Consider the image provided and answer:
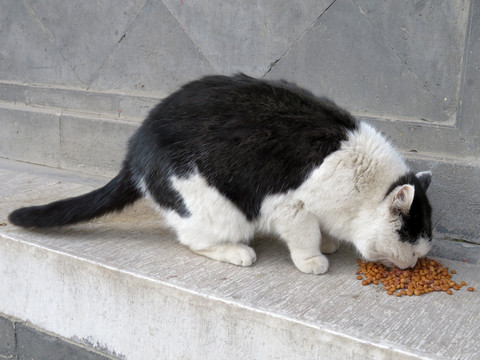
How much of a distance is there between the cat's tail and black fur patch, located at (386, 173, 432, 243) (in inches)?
51.2

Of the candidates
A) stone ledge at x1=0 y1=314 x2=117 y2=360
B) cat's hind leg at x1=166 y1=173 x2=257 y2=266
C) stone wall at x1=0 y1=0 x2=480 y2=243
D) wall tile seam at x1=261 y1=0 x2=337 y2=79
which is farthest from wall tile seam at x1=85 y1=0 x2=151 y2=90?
stone ledge at x1=0 y1=314 x2=117 y2=360

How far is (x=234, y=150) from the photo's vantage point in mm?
2506

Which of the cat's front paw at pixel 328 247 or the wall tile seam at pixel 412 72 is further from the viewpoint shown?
the wall tile seam at pixel 412 72

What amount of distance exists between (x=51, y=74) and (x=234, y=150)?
254 cm

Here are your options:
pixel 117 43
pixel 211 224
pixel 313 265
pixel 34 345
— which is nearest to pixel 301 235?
pixel 313 265

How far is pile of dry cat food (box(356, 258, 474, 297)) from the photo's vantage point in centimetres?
245

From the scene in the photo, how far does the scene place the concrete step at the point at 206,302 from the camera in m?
2.11

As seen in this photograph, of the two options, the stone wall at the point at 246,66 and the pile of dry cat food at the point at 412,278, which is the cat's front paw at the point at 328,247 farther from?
the stone wall at the point at 246,66

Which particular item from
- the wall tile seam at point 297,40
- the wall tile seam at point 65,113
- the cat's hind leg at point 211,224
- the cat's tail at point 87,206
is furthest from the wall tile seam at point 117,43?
the cat's hind leg at point 211,224

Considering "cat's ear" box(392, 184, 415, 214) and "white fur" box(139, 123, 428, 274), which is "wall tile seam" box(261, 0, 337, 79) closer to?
"white fur" box(139, 123, 428, 274)

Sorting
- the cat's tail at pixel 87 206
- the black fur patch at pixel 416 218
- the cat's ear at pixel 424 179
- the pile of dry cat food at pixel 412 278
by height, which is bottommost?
the pile of dry cat food at pixel 412 278

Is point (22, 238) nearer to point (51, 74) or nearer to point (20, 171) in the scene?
point (20, 171)

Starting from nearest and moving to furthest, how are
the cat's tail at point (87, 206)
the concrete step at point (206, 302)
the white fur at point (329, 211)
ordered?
the concrete step at point (206, 302) < the white fur at point (329, 211) < the cat's tail at point (87, 206)

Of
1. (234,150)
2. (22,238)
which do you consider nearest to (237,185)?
(234,150)
